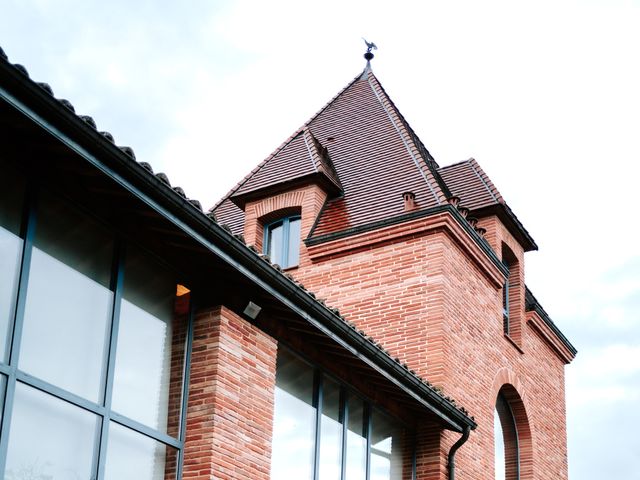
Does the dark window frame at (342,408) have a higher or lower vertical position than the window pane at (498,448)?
lower

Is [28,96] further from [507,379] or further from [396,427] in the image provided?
[507,379]

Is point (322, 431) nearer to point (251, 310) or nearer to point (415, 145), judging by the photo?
point (251, 310)

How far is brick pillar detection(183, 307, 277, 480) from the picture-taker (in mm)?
10609

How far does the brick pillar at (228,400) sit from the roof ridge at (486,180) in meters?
9.28

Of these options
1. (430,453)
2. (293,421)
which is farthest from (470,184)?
(293,421)

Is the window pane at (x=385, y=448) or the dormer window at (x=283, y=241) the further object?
the dormer window at (x=283, y=241)

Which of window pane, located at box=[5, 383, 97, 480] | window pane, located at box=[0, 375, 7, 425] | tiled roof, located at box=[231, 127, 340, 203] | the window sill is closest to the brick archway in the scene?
the window sill

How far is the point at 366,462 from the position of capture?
13852 mm

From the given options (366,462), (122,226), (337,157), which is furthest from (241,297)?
(337,157)

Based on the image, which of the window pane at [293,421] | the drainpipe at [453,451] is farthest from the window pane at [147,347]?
the drainpipe at [453,451]

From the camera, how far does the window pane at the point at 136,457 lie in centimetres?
968

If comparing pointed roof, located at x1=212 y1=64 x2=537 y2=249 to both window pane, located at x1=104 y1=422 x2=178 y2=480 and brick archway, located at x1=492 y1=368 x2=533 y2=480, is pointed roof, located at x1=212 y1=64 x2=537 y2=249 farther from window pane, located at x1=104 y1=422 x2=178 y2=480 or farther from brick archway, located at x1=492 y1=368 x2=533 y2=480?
window pane, located at x1=104 y1=422 x2=178 y2=480

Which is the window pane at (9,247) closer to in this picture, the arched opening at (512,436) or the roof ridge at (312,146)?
the roof ridge at (312,146)

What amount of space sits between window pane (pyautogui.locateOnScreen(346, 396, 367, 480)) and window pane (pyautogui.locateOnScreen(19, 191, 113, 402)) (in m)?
4.65
